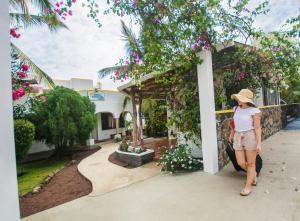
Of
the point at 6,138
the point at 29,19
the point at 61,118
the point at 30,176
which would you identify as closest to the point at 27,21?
the point at 29,19

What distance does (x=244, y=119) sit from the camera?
3.91 metres

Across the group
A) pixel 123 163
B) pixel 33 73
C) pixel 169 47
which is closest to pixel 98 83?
pixel 33 73

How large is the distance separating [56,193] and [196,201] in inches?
176

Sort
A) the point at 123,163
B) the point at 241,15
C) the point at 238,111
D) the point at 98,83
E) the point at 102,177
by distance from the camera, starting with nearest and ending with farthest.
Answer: the point at 238,111
the point at 241,15
the point at 102,177
the point at 123,163
the point at 98,83

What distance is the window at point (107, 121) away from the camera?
20528 mm

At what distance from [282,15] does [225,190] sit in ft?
23.1

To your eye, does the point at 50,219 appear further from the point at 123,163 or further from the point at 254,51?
the point at 254,51

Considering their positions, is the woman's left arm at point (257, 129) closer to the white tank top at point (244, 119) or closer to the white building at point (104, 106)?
the white tank top at point (244, 119)

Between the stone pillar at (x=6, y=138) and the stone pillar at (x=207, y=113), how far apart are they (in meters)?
4.15

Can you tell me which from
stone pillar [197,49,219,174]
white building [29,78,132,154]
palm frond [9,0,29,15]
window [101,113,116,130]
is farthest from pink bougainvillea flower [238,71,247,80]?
window [101,113,116,130]

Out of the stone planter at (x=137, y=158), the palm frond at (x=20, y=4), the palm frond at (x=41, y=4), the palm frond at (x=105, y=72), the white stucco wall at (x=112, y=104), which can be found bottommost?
the stone planter at (x=137, y=158)

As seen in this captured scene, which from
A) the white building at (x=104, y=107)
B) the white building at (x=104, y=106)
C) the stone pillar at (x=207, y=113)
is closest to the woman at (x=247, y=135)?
the stone pillar at (x=207, y=113)

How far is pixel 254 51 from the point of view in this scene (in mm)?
6461

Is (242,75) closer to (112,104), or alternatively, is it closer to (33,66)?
(33,66)
